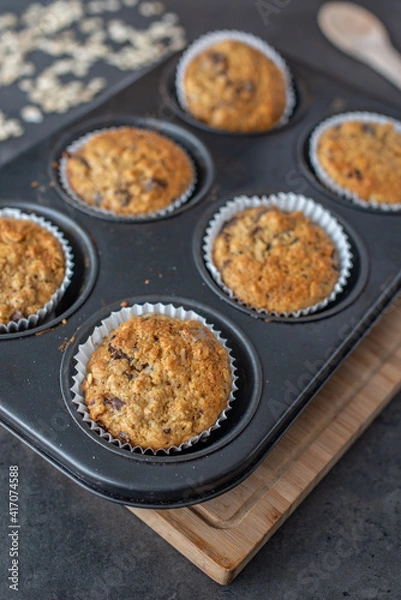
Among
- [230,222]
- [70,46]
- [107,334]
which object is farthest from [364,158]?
[70,46]

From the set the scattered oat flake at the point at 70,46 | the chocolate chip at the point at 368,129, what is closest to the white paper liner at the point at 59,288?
the scattered oat flake at the point at 70,46

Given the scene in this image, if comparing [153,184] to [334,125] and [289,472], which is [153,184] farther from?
[289,472]

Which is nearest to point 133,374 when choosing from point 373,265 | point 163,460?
point 163,460

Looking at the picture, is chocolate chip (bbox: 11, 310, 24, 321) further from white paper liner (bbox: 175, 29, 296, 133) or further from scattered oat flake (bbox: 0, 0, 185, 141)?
scattered oat flake (bbox: 0, 0, 185, 141)

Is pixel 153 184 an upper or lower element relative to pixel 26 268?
upper

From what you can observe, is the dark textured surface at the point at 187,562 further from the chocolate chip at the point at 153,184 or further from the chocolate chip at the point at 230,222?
the chocolate chip at the point at 153,184

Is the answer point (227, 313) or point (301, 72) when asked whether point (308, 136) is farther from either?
point (227, 313)

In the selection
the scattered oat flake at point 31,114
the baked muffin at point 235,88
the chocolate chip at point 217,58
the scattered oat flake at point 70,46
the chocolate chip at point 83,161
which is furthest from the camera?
the scattered oat flake at point 70,46
